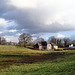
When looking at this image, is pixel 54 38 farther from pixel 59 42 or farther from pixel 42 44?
pixel 42 44

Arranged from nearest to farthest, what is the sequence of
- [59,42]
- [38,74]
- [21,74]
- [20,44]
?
[38,74]
[21,74]
[20,44]
[59,42]

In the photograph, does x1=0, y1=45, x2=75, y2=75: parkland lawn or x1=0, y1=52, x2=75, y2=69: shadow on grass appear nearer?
x1=0, y1=45, x2=75, y2=75: parkland lawn

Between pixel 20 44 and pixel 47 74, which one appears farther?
pixel 20 44

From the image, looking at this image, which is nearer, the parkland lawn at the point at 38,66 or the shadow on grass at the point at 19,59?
the parkland lawn at the point at 38,66

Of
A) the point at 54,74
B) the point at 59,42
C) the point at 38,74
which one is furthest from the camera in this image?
the point at 59,42

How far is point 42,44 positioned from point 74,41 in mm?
83846

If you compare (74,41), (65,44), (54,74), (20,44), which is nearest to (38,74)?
(54,74)

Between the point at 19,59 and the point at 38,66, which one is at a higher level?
the point at 38,66

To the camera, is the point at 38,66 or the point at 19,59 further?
the point at 19,59

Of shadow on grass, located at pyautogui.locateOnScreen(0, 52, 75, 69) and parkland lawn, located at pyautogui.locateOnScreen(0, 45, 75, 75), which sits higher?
parkland lawn, located at pyautogui.locateOnScreen(0, 45, 75, 75)

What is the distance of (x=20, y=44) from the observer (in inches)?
3305

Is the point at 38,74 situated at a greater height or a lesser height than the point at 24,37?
lesser

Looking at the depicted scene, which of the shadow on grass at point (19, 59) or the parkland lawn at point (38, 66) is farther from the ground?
the parkland lawn at point (38, 66)

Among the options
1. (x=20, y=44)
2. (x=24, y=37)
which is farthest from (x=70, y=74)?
(x=24, y=37)
